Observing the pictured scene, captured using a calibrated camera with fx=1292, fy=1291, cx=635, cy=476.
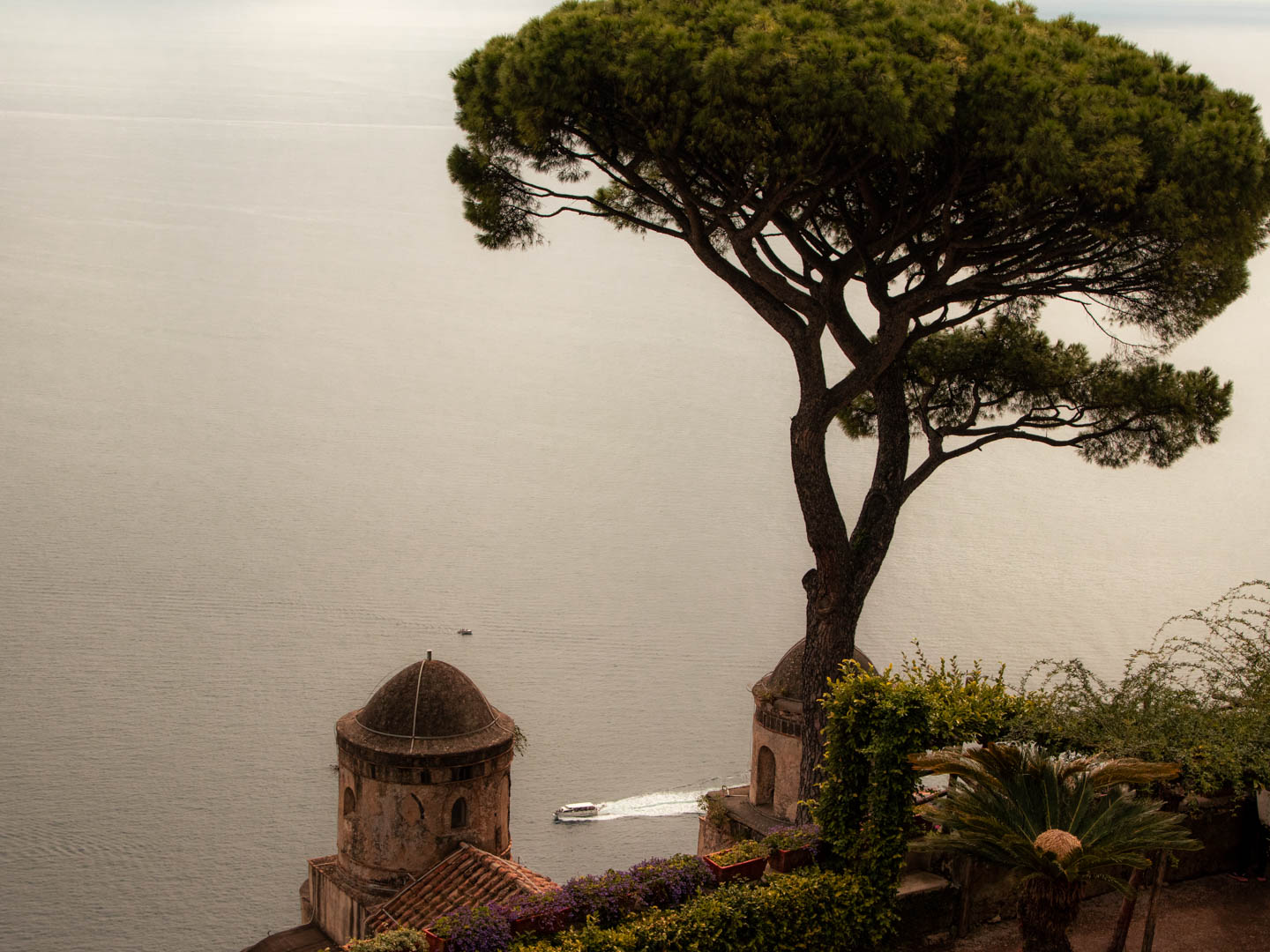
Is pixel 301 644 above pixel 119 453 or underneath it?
underneath

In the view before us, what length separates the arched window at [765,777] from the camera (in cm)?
1204

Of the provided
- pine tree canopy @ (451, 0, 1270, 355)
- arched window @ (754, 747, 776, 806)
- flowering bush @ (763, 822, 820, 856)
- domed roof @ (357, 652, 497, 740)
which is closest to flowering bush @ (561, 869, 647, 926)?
flowering bush @ (763, 822, 820, 856)

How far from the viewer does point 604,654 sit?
72.9ft

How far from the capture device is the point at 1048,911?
640cm

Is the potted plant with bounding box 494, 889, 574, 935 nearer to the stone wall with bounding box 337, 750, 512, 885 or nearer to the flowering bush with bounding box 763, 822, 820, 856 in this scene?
the flowering bush with bounding box 763, 822, 820, 856

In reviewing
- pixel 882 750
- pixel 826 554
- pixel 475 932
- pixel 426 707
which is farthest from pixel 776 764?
pixel 475 932

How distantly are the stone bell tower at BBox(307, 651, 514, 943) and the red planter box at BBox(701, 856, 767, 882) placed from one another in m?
3.82

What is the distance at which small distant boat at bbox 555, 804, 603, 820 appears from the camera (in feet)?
59.9

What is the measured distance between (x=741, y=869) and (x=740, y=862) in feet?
0.15

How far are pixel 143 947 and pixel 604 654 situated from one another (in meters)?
8.81

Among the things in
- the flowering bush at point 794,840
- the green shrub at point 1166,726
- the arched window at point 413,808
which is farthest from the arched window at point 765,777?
the flowering bush at point 794,840

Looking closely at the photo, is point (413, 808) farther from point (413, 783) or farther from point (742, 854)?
point (742, 854)

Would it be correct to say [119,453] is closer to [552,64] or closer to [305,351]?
[305,351]

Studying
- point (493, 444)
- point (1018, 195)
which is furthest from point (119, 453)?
point (1018, 195)
